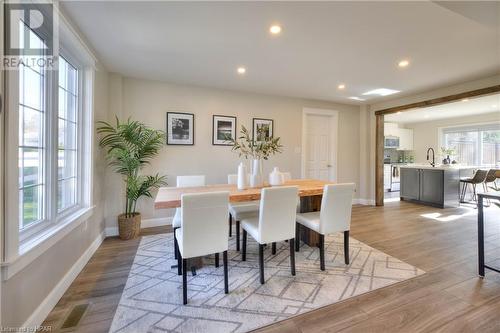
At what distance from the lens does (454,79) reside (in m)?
3.51

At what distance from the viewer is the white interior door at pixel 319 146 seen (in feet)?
16.1

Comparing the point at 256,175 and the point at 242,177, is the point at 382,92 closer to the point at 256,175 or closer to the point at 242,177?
the point at 256,175

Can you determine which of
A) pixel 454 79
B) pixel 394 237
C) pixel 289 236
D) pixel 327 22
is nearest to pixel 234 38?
pixel 327 22

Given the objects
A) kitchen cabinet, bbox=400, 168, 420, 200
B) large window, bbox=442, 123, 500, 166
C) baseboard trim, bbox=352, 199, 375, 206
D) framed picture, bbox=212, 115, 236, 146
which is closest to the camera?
framed picture, bbox=212, 115, 236, 146

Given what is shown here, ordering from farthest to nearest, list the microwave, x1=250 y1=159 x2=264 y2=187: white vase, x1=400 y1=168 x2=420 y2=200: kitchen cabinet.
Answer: the microwave, x1=400 y1=168 x2=420 y2=200: kitchen cabinet, x1=250 y1=159 x2=264 y2=187: white vase

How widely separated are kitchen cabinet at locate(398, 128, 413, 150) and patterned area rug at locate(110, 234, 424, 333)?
260 inches

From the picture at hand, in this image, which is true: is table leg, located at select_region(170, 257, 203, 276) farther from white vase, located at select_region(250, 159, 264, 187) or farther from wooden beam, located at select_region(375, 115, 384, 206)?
wooden beam, located at select_region(375, 115, 384, 206)

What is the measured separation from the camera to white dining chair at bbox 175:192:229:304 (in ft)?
5.57

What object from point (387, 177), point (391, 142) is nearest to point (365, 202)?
point (387, 177)

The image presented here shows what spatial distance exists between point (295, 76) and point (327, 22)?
4.61ft

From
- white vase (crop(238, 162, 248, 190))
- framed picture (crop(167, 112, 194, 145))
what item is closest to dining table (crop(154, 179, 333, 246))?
white vase (crop(238, 162, 248, 190))

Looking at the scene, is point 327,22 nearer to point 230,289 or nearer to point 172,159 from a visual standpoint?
point 230,289

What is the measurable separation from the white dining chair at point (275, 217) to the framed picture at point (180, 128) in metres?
2.32

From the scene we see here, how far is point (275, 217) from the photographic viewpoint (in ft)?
6.68
